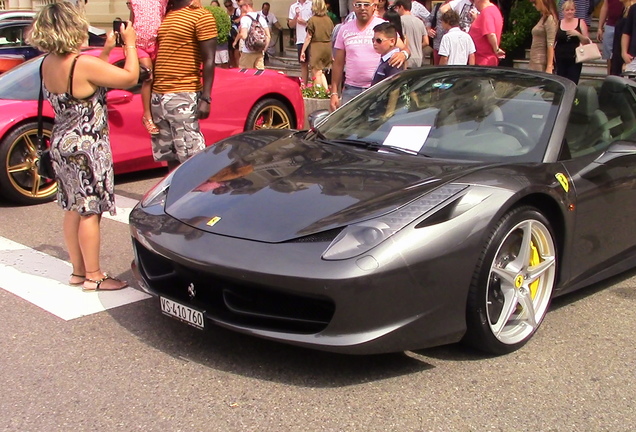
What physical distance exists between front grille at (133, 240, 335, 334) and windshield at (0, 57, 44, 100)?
4.25 m

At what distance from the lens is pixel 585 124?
4.54m

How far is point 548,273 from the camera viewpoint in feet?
13.4

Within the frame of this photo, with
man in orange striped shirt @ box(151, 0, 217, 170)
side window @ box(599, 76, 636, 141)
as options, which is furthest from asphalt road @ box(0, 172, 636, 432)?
man in orange striped shirt @ box(151, 0, 217, 170)

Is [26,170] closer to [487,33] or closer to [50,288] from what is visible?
[50,288]

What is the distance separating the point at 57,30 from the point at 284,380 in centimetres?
229

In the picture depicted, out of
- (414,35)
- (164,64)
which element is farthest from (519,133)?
(414,35)

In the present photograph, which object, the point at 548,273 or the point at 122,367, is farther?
the point at 548,273

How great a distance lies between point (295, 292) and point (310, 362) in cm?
56

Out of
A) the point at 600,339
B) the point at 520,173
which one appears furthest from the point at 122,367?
the point at 600,339

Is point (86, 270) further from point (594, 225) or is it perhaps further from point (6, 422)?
point (594, 225)

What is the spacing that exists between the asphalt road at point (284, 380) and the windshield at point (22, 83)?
3.49 meters

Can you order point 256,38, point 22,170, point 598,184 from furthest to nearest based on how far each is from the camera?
1. point 256,38
2. point 22,170
3. point 598,184

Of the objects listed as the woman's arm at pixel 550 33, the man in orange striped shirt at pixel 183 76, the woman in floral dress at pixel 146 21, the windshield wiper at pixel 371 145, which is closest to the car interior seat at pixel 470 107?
the windshield wiper at pixel 371 145

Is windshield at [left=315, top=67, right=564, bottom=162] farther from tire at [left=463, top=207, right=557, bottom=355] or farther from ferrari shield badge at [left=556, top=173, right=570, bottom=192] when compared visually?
tire at [left=463, top=207, right=557, bottom=355]
